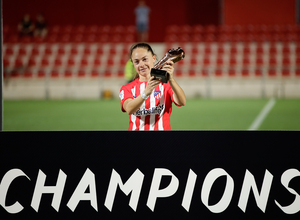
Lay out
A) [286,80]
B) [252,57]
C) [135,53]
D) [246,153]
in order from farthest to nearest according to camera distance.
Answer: [252,57] → [286,80] → [135,53] → [246,153]

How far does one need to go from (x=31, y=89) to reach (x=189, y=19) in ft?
38.0

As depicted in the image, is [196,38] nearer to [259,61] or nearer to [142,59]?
[259,61]

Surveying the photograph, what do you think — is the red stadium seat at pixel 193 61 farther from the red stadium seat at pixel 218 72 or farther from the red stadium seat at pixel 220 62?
the red stadium seat at pixel 218 72

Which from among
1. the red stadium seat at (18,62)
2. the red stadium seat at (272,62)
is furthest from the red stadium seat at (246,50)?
the red stadium seat at (18,62)

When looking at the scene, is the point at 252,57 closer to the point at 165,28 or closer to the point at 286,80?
the point at 286,80

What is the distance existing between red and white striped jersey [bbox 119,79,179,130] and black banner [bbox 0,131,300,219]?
749mm

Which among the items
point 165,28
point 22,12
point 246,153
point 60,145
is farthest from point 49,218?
point 22,12

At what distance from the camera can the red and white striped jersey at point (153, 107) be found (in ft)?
9.70

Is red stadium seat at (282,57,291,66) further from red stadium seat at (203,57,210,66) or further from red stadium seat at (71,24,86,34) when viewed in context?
red stadium seat at (71,24,86,34)

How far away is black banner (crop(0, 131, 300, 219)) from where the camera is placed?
222cm

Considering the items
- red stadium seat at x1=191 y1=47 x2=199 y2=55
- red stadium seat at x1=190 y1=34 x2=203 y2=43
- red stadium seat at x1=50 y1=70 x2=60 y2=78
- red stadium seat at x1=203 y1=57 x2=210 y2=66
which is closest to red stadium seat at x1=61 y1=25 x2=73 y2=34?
red stadium seat at x1=50 y1=70 x2=60 y2=78

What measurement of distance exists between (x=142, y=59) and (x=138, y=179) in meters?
0.95

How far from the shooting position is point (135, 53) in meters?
2.76

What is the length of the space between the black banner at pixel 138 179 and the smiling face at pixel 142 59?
2.49ft
